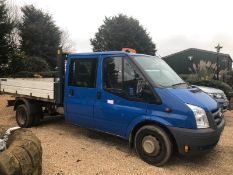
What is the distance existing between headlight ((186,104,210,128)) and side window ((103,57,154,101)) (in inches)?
31.3

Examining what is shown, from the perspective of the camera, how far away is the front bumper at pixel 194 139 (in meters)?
4.58

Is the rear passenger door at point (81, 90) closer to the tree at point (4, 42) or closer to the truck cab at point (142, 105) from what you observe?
the truck cab at point (142, 105)

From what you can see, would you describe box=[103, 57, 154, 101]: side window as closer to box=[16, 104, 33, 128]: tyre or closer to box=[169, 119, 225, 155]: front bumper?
box=[169, 119, 225, 155]: front bumper

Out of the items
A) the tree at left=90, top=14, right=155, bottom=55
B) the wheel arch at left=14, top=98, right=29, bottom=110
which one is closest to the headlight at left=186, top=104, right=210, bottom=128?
the wheel arch at left=14, top=98, right=29, bottom=110

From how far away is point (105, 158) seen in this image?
5.31 m

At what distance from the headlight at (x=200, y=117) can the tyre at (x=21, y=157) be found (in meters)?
2.61

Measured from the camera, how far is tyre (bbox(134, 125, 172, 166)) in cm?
484

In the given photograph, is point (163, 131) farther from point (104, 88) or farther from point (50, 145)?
point (50, 145)

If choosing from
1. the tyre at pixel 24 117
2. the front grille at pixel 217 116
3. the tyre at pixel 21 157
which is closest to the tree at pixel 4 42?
the tyre at pixel 24 117

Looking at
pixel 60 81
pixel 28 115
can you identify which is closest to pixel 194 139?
pixel 60 81

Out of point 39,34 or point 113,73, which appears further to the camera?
point 39,34

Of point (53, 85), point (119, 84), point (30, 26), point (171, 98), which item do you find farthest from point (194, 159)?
point (30, 26)

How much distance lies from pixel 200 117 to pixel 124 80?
1602mm

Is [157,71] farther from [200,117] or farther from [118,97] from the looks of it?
[200,117]
